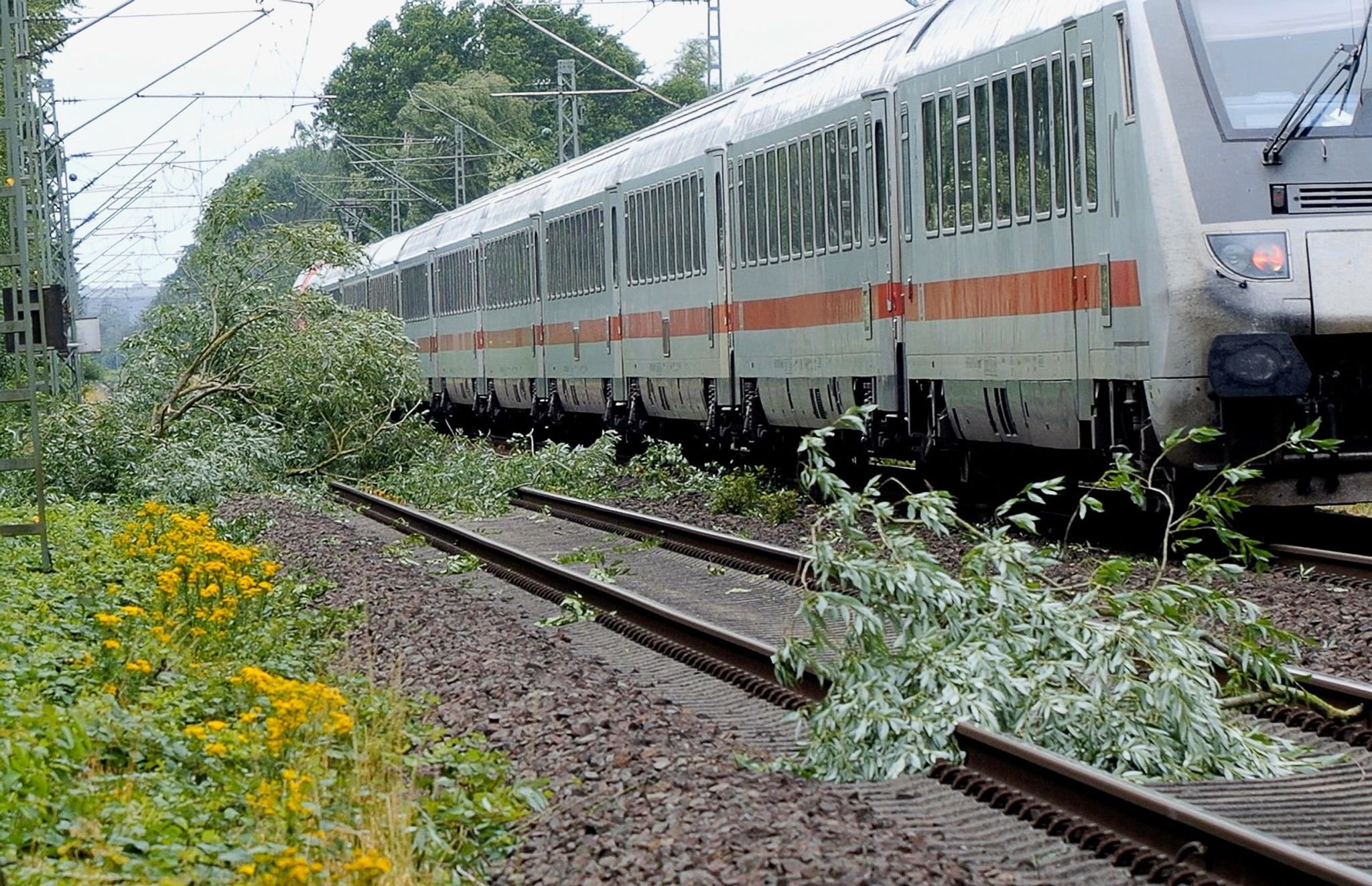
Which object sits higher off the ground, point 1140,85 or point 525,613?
point 1140,85

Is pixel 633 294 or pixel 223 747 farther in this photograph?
pixel 633 294

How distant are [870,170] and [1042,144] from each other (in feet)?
10.00

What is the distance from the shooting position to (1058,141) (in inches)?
466

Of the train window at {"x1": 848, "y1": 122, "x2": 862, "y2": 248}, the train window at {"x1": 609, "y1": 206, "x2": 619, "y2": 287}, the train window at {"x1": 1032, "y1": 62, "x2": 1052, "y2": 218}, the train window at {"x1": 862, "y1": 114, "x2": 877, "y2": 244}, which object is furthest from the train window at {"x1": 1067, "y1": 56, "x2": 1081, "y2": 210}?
the train window at {"x1": 609, "y1": 206, "x2": 619, "y2": 287}

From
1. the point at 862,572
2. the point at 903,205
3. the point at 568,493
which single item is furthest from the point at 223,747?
the point at 568,493

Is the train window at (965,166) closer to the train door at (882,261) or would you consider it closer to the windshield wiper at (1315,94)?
the train door at (882,261)

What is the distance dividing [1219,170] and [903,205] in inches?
160

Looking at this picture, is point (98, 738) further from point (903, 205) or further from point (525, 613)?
point (903, 205)

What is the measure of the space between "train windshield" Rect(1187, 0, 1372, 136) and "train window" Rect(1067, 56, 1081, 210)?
36.4 inches

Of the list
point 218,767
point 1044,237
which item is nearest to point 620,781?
point 218,767

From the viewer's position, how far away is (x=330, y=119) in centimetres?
8612

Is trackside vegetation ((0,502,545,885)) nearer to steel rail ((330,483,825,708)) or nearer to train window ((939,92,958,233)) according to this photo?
steel rail ((330,483,825,708))

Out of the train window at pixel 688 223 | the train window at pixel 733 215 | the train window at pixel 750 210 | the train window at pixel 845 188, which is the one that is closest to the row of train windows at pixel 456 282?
the train window at pixel 688 223

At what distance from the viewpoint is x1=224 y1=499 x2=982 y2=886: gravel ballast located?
16.9 feet
